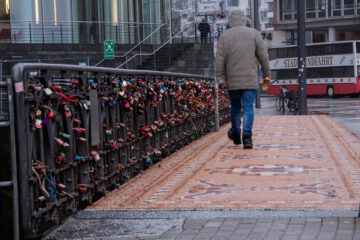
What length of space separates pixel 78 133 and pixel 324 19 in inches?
2200

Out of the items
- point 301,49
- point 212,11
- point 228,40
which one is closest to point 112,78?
point 228,40

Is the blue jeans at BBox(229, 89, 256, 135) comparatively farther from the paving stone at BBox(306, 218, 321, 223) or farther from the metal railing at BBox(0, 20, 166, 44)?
the metal railing at BBox(0, 20, 166, 44)

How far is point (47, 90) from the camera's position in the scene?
4980mm

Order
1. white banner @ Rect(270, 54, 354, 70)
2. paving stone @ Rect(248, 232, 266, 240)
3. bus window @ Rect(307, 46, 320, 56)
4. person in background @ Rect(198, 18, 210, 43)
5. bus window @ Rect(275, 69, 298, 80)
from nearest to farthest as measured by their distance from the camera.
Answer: paving stone @ Rect(248, 232, 266, 240) < person in background @ Rect(198, 18, 210, 43) < white banner @ Rect(270, 54, 354, 70) < bus window @ Rect(307, 46, 320, 56) < bus window @ Rect(275, 69, 298, 80)

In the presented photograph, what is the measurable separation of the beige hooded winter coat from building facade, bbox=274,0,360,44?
158 ft

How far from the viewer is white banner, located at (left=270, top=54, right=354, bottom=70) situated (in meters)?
47.2

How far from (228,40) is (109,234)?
6034mm

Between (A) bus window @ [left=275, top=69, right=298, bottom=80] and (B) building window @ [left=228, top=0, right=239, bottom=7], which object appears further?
(B) building window @ [left=228, top=0, right=239, bottom=7]

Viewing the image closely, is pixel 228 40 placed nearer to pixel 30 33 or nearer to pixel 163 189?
pixel 163 189

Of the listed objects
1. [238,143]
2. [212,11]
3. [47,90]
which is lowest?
[238,143]

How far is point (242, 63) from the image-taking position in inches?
412

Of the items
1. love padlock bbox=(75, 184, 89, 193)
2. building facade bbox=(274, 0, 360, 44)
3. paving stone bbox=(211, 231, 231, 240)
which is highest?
building facade bbox=(274, 0, 360, 44)

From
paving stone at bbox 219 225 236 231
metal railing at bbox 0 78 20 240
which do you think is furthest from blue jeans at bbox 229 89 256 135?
metal railing at bbox 0 78 20 240

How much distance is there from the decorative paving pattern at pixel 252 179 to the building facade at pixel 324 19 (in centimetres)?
4882
